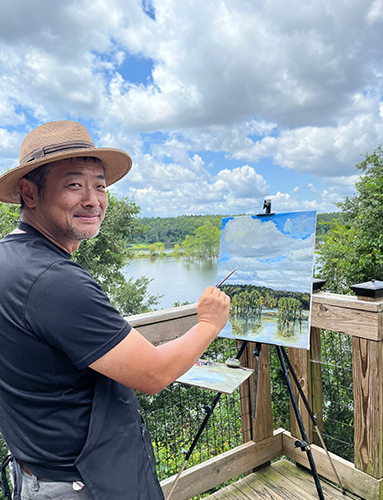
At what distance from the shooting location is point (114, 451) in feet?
2.56

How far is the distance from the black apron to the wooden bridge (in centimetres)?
59

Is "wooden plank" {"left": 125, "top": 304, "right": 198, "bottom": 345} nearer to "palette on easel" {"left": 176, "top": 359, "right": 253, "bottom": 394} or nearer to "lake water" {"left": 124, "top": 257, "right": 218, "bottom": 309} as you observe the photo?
"palette on easel" {"left": 176, "top": 359, "right": 253, "bottom": 394}

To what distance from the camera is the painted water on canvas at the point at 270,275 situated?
1.55 m

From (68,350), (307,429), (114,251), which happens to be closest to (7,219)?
(114,251)

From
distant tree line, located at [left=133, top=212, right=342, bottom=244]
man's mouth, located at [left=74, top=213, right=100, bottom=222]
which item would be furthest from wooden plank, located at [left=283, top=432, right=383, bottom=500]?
distant tree line, located at [left=133, top=212, right=342, bottom=244]

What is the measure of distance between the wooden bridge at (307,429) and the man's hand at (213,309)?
0.57 metres

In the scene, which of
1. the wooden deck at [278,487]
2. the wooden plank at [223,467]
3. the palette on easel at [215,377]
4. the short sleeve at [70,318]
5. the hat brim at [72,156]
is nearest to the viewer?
the short sleeve at [70,318]

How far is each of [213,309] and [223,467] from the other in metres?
1.27

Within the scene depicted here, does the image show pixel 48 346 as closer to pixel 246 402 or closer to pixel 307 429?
pixel 246 402

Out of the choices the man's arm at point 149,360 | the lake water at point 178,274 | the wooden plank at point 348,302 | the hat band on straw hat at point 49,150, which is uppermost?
the hat band on straw hat at point 49,150

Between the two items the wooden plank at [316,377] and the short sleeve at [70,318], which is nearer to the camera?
the short sleeve at [70,318]

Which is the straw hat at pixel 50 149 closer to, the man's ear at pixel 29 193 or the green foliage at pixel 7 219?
the man's ear at pixel 29 193

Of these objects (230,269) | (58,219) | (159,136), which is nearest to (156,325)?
(230,269)

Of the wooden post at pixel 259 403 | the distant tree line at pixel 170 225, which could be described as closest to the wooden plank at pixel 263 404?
the wooden post at pixel 259 403
